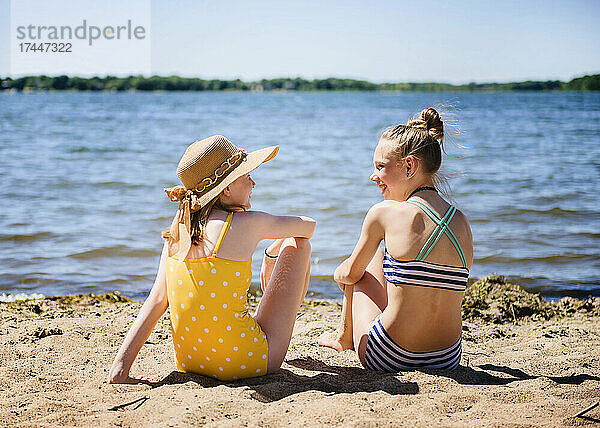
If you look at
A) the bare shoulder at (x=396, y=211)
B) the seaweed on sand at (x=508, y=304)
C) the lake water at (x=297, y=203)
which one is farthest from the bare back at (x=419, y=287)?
the seaweed on sand at (x=508, y=304)

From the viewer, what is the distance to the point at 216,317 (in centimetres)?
304

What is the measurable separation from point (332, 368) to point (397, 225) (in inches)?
37.7

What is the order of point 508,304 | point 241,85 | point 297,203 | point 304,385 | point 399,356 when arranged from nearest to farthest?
point 304,385 → point 399,356 → point 508,304 → point 297,203 → point 241,85

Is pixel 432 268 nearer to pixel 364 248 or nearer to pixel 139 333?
pixel 364 248

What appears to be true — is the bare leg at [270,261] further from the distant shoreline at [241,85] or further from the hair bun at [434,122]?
the distant shoreline at [241,85]

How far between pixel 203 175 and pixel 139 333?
0.90 metres

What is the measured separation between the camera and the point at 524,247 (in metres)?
7.19

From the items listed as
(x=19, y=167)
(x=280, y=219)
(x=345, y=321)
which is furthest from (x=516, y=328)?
(x=19, y=167)

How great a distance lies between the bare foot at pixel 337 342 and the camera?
149 inches

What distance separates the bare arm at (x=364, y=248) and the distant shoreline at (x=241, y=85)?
203 ft

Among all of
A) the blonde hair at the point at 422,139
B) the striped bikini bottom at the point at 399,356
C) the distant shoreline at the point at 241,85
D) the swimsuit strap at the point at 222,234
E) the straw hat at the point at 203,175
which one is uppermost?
the distant shoreline at the point at 241,85

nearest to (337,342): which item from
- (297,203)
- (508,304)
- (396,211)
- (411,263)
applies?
(411,263)

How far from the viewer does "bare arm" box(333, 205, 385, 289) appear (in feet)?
10.4

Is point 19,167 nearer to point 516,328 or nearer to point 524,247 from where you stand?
point 524,247
